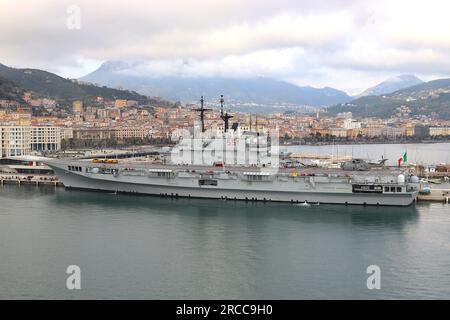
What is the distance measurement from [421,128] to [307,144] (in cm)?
3555

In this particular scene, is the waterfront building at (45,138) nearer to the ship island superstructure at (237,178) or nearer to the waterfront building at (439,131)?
the ship island superstructure at (237,178)

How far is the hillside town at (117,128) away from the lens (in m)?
56.1

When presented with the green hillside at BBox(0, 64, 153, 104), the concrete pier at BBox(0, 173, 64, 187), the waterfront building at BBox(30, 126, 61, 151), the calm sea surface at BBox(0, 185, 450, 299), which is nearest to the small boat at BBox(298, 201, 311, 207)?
the calm sea surface at BBox(0, 185, 450, 299)

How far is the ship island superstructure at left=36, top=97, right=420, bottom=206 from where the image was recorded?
23547mm

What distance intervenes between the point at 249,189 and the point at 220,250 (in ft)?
27.9

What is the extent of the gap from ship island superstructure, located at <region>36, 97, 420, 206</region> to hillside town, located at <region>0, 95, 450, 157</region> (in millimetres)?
15927

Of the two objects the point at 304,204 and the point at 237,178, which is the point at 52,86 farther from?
the point at 304,204

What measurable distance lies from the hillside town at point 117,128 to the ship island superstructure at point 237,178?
15927mm

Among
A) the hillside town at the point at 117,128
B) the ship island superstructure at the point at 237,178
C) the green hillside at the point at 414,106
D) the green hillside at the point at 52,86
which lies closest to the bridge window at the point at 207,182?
the ship island superstructure at the point at 237,178

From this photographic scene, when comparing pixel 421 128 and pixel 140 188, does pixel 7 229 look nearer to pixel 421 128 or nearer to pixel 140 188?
pixel 140 188

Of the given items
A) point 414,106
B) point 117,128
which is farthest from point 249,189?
point 414,106

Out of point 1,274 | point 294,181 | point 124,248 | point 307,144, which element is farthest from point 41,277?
point 307,144

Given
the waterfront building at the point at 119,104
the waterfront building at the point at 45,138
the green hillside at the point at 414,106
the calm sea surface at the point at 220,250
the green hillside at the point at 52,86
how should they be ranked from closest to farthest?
the calm sea surface at the point at 220,250 → the waterfront building at the point at 45,138 → the green hillside at the point at 52,86 → the waterfront building at the point at 119,104 → the green hillside at the point at 414,106

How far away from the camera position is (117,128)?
75.6 m
